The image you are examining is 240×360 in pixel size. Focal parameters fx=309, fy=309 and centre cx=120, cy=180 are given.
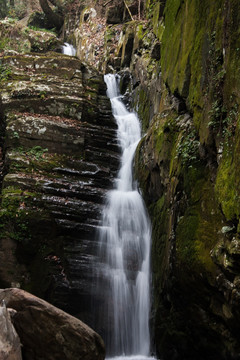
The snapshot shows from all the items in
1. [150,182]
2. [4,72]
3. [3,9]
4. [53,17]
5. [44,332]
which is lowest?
[44,332]

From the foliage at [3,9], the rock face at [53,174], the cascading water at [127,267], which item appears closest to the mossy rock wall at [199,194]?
the cascading water at [127,267]

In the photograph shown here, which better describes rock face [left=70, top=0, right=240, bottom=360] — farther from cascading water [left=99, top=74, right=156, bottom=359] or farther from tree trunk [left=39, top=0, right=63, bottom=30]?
tree trunk [left=39, top=0, right=63, bottom=30]

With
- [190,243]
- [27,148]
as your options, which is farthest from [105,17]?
[190,243]

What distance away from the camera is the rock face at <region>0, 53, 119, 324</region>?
7535 mm

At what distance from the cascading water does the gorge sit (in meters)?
0.05

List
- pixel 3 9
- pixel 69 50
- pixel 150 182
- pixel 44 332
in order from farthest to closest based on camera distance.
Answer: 1. pixel 3 9
2. pixel 69 50
3. pixel 150 182
4. pixel 44 332

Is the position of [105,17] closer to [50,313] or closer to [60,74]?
[60,74]

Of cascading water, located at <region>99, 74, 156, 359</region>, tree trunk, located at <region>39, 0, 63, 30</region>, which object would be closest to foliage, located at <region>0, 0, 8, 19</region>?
tree trunk, located at <region>39, 0, 63, 30</region>

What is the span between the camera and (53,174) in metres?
9.70

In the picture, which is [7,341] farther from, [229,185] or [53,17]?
[53,17]

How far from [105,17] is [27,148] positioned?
14.5 m

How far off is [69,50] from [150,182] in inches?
708

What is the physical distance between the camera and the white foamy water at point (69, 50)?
73.0ft

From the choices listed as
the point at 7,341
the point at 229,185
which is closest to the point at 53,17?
the point at 229,185
